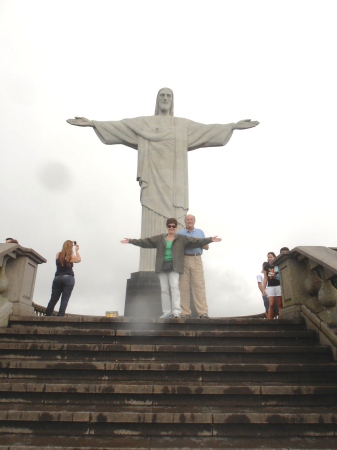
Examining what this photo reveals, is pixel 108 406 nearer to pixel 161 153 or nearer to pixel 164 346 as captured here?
pixel 164 346

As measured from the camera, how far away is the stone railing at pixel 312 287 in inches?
203

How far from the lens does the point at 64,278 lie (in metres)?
7.17

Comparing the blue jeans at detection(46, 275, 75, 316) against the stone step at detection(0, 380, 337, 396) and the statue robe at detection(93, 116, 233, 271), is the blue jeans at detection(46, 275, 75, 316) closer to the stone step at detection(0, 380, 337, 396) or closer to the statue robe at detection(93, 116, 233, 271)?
the stone step at detection(0, 380, 337, 396)

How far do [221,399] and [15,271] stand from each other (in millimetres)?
4236

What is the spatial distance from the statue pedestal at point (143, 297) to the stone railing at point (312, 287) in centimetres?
350

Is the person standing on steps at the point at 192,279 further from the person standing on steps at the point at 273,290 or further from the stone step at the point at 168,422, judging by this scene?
the stone step at the point at 168,422

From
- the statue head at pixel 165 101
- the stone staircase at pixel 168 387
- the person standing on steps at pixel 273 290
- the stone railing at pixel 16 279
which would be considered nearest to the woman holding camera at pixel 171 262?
the stone staircase at pixel 168 387

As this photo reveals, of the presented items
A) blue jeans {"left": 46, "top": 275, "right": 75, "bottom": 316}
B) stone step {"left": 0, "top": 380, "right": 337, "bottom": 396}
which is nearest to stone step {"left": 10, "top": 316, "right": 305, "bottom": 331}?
blue jeans {"left": 46, "top": 275, "right": 75, "bottom": 316}

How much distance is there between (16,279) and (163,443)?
13.6 ft

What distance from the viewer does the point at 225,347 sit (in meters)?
5.05

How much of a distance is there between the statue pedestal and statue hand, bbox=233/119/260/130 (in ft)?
16.8

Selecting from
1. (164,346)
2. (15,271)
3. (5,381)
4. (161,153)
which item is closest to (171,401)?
(164,346)

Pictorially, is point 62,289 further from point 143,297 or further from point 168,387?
point 168,387

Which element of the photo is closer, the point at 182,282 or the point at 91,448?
the point at 91,448
